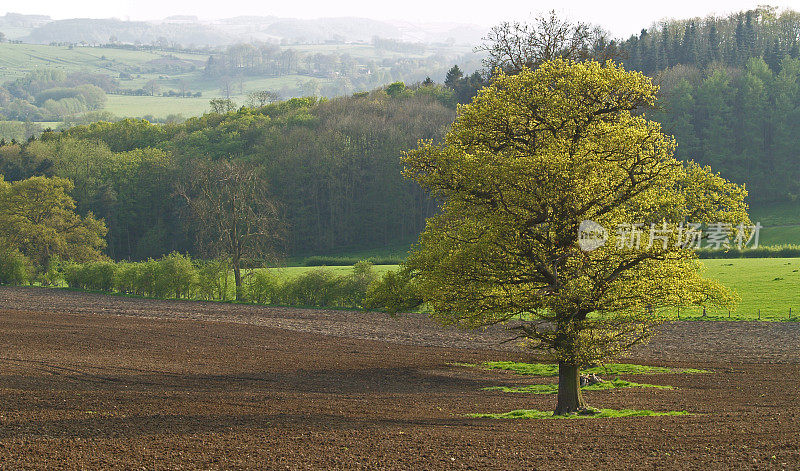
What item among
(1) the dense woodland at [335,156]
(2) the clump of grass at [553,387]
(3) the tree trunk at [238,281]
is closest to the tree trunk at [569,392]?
(2) the clump of grass at [553,387]

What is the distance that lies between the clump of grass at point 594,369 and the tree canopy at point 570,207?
29.8ft

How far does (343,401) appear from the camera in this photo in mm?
21844

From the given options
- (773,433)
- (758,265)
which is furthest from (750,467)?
(758,265)

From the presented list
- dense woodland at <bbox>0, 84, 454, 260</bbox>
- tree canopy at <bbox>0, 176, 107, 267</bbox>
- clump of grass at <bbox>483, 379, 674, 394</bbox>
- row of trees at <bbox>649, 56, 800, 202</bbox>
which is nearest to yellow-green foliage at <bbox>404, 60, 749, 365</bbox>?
clump of grass at <bbox>483, 379, 674, 394</bbox>

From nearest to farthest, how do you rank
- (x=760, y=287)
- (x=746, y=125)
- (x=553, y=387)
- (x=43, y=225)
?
(x=553, y=387) → (x=760, y=287) → (x=43, y=225) → (x=746, y=125)

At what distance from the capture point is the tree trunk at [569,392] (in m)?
21.2

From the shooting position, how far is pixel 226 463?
46.4 feet

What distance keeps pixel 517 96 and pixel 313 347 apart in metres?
19.4

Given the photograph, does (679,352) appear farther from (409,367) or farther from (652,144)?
(652,144)

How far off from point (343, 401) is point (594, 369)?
13.2 meters

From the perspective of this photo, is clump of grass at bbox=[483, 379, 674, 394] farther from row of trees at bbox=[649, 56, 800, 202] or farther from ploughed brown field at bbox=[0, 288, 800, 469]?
row of trees at bbox=[649, 56, 800, 202]

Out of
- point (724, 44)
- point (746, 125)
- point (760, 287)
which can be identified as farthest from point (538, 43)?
point (724, 44)

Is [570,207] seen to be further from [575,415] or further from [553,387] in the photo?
[553,387]

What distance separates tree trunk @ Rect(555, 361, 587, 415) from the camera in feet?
69.7
